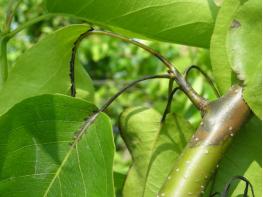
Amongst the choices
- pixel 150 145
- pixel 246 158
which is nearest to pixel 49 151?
pixel 150 145

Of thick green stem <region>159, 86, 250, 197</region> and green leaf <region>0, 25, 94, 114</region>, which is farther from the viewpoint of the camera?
green leaf <region>0, 25, 94, 114</region>

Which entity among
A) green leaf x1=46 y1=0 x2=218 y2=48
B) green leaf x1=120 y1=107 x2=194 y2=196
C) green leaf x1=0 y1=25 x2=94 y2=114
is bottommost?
green leaf x1=120 y1=107 x2=194 y2=196

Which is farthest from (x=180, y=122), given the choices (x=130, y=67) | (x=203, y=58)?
(x=130, y=67)

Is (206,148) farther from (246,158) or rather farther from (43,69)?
(43,69)

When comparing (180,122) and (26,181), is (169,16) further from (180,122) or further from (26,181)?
(26,181)

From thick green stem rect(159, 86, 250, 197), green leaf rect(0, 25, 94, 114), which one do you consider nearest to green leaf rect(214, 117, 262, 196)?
thick green stem rect(159, 86, 250, 197)

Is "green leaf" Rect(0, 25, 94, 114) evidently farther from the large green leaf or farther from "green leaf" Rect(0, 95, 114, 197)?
the large green leaf

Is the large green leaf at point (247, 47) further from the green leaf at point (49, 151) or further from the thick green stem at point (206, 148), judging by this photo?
the green leaf at point (49, 151)
